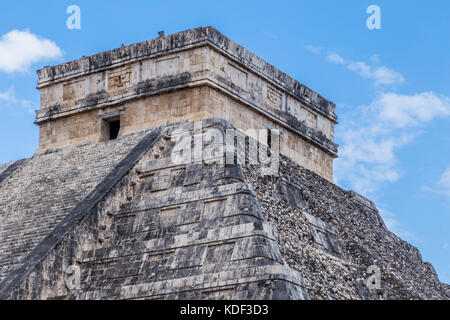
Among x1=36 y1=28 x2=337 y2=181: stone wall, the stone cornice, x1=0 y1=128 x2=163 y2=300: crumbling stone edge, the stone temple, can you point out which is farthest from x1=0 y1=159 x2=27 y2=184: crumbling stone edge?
x1=0 y1=128 x2=163 y2=300: crumbling stone edge

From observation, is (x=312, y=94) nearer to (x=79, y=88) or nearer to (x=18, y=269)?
(x=79, y=88)

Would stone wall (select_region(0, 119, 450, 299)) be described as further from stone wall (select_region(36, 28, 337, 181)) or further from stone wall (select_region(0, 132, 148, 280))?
stone wall (select_region(36, 28, 337, 181))

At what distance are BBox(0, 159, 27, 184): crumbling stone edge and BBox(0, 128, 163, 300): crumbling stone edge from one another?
10.1ft

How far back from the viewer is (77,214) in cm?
2022

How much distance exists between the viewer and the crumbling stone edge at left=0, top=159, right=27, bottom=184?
2398cm

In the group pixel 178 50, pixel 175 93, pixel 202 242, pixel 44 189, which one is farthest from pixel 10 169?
pixel 202 242

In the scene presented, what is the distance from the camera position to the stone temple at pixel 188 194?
1891cm

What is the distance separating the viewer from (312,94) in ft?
86.4

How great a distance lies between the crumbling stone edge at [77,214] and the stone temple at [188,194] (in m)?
0.04
